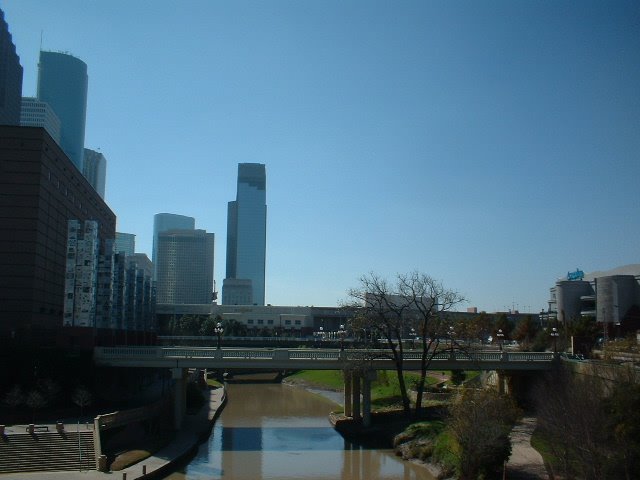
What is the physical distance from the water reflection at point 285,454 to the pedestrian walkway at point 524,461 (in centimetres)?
519

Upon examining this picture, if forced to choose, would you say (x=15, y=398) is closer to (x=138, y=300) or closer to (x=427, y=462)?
(x=427, y=462)

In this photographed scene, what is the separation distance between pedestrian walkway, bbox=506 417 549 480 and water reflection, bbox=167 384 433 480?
17.0 ft

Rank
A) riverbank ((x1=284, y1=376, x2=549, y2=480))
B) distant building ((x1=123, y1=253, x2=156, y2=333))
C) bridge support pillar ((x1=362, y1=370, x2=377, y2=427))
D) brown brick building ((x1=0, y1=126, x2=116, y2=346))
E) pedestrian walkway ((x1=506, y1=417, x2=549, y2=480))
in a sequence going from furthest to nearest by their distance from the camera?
distant building ((x1=123, y1=253, x2=156, y2=333))
brown brick building ((x1=0, y1=126, x2=116, y2=346))
bridge support pillar ((x1=362, y1=370, x2=377, y2=427))
riverbank ((x1=284, y1=376, x2=549, y2=480))
pedestrian walkway ((x1=506, y1=417, x2=549, y2=480))

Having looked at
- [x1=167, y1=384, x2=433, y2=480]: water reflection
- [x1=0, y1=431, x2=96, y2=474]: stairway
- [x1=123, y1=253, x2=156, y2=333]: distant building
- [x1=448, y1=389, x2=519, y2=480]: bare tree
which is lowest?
[x1=167, y1=384, x2=433, y2=480]: water reflection

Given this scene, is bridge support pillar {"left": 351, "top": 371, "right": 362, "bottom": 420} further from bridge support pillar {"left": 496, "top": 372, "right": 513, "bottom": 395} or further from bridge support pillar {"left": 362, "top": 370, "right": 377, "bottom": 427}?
bridge support pillar {"left": 496, "top": 372, "right": 513, "bottom": 395}

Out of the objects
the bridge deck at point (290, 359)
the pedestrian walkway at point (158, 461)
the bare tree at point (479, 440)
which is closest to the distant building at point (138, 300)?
the pedestrian walkway at point (158, 461)

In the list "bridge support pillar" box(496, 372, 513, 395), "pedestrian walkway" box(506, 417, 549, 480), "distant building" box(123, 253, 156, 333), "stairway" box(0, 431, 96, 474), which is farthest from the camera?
"distant building" box(123, 253, 156, 333)

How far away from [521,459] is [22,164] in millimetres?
52687

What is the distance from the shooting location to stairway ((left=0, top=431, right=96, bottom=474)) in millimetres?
36938

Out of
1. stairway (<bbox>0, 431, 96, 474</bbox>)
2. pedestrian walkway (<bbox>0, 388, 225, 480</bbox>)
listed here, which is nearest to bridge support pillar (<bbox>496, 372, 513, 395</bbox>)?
pedestrian walkway (<bbox>0, 388, 225, 480</bbox>)

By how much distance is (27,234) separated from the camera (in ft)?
214

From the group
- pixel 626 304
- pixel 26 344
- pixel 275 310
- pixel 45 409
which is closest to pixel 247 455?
pixel 45 409

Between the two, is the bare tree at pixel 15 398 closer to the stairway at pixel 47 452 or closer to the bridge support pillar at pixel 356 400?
the stairway at pixel 47 452

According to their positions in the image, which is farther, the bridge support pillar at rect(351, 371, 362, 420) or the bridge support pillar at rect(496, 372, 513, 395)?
the bridge support pillar at rect(496, 372, 513, 395)
